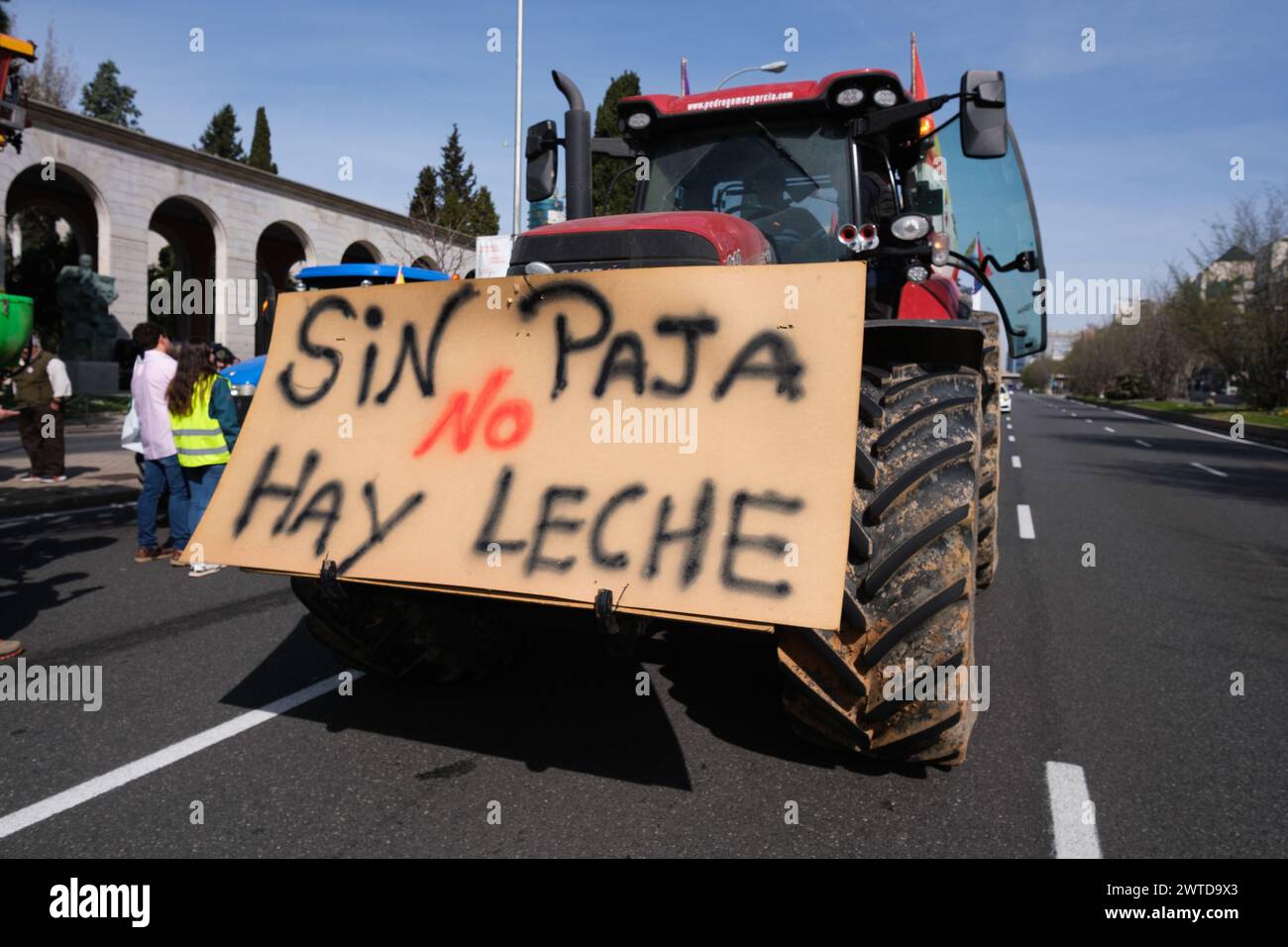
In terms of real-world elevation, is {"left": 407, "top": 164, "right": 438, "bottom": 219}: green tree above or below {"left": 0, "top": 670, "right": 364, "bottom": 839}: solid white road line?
above

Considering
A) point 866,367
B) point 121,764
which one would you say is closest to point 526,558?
point 866,367

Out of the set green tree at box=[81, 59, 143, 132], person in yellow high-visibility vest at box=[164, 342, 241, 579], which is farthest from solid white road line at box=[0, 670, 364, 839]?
green tree at box=[81, 59, 143, 132]

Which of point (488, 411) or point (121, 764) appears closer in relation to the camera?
point (488, 411)

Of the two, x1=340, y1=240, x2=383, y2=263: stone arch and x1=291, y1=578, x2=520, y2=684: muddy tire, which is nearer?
x1=291, y1=578, x2=520, y2=684: muddy tire

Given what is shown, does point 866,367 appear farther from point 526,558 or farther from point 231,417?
point 231,417

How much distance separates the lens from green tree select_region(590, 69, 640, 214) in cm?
561

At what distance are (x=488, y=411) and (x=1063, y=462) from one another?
16.3 meters

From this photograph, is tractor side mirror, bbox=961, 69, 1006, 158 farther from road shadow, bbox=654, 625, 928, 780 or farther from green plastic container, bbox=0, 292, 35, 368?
green plastic container, bbox=0, 292, 35, 368

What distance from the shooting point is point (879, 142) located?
4875mm

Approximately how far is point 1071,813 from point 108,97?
8941 cm

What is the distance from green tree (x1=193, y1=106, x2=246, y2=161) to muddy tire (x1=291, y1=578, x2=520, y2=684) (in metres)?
59.7

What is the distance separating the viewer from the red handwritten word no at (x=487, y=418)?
2.96 m

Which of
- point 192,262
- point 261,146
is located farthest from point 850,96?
point 261,146

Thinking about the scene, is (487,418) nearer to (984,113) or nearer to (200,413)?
(984,113)
